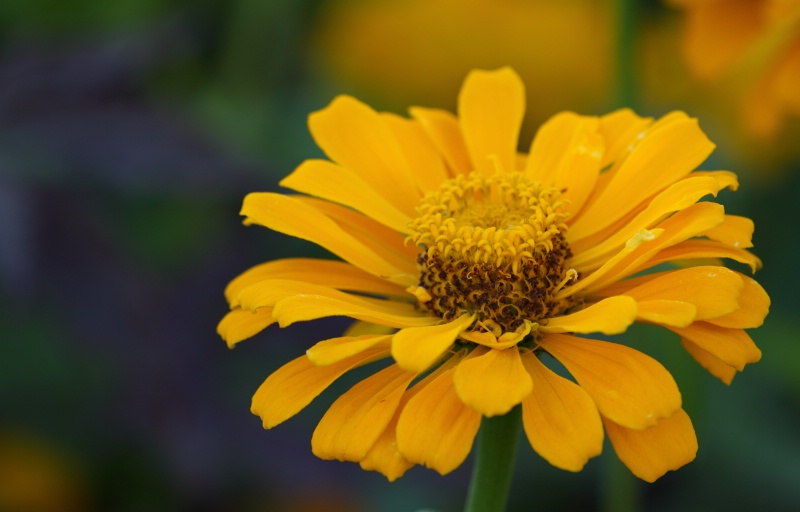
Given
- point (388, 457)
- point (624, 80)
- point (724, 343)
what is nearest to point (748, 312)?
point (724, 343)

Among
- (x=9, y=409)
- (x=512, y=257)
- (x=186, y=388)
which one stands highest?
(x=512, y=257)

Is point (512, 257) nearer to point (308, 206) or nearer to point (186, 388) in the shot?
point (308, 206)

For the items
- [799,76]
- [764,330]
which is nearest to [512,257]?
[799,76]

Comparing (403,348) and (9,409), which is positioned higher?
(403,348)

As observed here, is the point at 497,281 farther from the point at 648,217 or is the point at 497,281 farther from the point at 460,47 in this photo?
the point at 460,47

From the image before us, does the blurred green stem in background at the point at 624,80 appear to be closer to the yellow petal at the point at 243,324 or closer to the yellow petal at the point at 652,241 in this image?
the yellow petal at the point at 652,241

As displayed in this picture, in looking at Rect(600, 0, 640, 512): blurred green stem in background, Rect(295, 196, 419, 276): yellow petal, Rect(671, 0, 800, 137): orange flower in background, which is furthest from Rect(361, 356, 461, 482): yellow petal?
Rect(671, 0, 800, 137): orange flower in background
